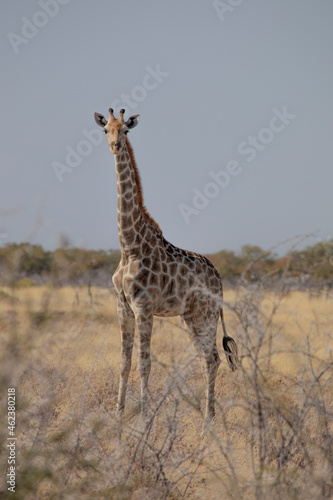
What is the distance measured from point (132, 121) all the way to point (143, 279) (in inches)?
66.6

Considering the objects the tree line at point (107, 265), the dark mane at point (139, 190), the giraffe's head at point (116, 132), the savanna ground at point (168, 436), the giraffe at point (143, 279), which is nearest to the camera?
the tree line at point (107, 265)

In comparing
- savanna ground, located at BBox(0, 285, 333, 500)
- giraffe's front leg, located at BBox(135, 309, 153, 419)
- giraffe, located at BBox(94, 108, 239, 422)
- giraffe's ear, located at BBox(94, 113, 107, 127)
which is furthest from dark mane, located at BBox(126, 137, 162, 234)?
savanna ground, located at BBox(0, 285, 333, 500)

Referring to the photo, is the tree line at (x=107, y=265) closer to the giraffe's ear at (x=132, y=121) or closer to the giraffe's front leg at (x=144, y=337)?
the giraffe's front leg at (x=144, y=337)

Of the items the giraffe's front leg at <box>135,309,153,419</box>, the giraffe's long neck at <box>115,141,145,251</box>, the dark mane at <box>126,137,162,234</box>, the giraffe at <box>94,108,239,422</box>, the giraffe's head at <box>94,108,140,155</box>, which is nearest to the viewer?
the giraffe's front leg at <box>135,309,153,419</box>

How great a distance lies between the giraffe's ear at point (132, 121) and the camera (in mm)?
5980

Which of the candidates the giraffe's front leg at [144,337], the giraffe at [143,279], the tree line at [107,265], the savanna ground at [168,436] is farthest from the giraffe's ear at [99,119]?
the savanna ground at [168,436]

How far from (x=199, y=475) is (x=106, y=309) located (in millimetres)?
8725

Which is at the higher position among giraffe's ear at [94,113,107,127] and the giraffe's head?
Answer: giraffe's ear at [94,113,107,127]

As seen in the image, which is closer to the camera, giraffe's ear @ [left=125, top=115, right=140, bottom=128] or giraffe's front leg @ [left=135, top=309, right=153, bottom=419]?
giraffe's front leg @ [left=135, top=309, right=153, bottom=419]

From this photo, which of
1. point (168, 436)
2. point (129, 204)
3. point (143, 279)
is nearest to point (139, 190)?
point (129, 204)

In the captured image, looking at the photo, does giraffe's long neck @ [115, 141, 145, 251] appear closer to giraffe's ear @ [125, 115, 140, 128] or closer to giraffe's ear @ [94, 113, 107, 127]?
giraffe's ear @ [125, 115, 140, 128]

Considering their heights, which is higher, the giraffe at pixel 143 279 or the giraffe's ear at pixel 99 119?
the giraffe's ear at pixel 99 119

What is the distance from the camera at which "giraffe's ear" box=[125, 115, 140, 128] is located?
598 cm

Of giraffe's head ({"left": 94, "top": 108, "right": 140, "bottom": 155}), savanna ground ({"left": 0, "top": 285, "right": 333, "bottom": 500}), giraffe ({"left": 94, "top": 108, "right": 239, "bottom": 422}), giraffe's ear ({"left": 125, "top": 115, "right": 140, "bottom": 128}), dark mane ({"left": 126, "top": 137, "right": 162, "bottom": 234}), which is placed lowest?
savanna ground ({"left": 0, "top": 285, "right": 333, "bottom": 500})
